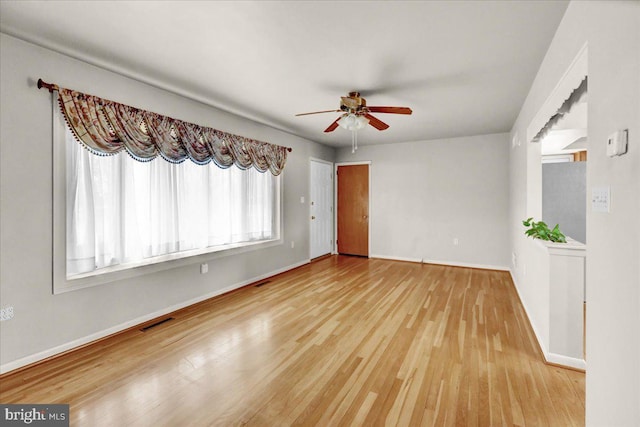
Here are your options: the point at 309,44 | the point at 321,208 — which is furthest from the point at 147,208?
the point at 321,208

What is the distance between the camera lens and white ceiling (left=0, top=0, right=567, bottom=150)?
1.90m

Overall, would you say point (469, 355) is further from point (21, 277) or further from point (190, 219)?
point (21, 277)

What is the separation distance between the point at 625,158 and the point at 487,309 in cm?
288

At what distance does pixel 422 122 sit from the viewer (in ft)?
15.1

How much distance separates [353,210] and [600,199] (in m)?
5.47

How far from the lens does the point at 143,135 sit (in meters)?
2.90

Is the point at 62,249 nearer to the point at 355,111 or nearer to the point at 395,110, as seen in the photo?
the point at 355,111

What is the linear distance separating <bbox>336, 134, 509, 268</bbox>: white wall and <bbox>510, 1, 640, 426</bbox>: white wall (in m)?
3.90

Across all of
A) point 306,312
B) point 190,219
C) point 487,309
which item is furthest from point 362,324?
point 190,219

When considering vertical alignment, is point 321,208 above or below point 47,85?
below

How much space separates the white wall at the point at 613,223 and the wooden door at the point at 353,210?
501 cm

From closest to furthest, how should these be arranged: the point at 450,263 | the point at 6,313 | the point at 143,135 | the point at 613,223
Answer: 1. the point at 613,223
2. the point at 6,313
3. the point at 143,135
4. the point at 450,263

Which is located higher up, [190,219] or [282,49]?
[282,49]

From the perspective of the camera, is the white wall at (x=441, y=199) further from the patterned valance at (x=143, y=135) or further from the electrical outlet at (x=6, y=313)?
the electrical outlet at (x=6, y=313)
